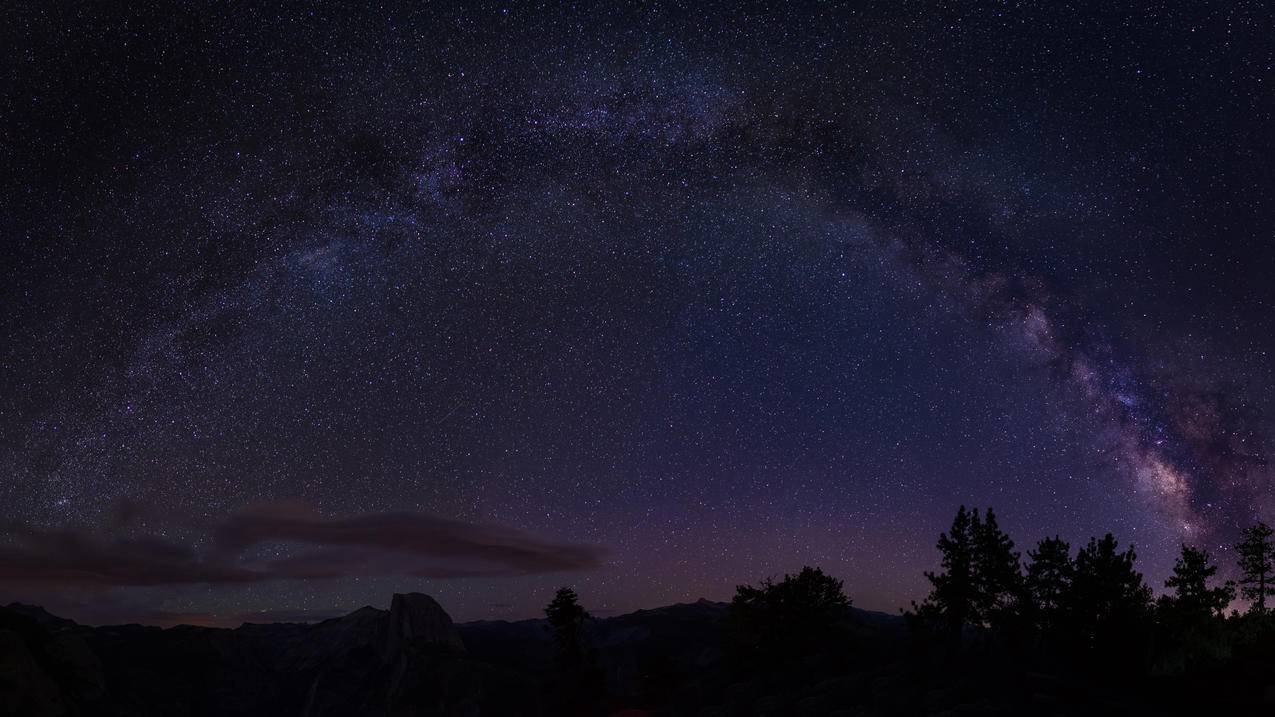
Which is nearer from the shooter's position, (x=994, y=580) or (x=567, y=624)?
(x=994, y=580)

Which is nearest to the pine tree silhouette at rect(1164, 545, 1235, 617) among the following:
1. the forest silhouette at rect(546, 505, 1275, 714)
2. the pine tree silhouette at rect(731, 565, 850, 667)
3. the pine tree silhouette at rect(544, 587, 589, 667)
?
the forest silhouette at rect(546, 505, 1275, 714)

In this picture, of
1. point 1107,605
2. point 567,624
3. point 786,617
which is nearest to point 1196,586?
point 1107,605

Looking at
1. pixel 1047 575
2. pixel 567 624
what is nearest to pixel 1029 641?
pixel 1047 575

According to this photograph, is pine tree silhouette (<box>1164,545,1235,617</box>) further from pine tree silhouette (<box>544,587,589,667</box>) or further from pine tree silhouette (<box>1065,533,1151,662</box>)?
pine tree silhouette (<box>544,587,589,667</box>)

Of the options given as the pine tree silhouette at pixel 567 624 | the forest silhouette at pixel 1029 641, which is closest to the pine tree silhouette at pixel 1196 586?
the forest silhouette at pixel 1029 641

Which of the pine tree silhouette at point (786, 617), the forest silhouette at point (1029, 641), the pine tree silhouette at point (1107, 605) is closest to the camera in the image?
the forest silhouette at point (1029, 641)

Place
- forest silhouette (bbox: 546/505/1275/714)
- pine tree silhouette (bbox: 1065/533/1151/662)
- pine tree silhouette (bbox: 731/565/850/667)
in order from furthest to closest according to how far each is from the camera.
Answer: pine tree silhouette (bbox: 731/565/850/667) → pine tree silhouette (bbox: 1065/533/1151/662) → forest silhouette (bbox: 546/505/1275/714)

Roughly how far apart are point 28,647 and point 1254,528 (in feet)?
708

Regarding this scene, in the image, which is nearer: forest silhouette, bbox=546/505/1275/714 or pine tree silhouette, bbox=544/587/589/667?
forest silhouette, bbox=546/505/1275/714

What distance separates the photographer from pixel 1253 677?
39.0 metres

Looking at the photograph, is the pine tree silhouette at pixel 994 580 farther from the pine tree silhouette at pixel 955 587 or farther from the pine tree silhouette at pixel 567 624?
the pine tree silhouette at pixel 567 624

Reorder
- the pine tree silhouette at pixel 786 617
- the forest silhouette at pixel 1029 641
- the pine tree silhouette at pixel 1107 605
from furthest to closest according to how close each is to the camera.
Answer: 1. the pine tree silhouette at pixel 786 617
2. the pine tree silhouette at pixel 1107 605
3. the forest silhouette at pixel 1029 641

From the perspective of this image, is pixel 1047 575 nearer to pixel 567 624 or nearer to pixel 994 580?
pixel 994 580

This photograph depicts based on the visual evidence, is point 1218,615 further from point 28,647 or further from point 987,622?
point 28,647
